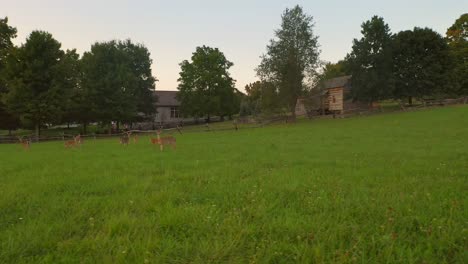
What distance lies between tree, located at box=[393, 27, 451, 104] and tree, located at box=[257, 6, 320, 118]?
45.4ft

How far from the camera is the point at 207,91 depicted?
64125 millimetres

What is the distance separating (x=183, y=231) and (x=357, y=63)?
51.5 metres

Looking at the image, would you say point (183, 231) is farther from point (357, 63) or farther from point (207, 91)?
point (207, 91)

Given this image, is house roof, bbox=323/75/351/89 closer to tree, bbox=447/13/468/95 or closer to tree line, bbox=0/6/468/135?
tree line, bbox=0/6/468/135

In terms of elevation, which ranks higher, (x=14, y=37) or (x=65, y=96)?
(x=14, y=37)

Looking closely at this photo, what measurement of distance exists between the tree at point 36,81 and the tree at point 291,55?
26.1m

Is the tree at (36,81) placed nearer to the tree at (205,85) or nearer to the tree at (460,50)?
the tree at (205,85)

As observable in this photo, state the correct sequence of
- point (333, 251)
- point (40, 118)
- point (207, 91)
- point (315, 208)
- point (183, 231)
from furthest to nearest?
point (207, 91) < point (40, 118) < point (315, 208) < point (183, 231) < point (333, 251)

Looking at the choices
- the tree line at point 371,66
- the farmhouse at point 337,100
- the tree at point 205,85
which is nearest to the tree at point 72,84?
the tree at point 205,85

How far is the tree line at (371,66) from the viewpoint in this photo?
1864 inches

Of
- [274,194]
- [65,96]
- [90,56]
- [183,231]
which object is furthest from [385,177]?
[90,56]

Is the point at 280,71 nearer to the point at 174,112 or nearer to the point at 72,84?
the point at 72,84

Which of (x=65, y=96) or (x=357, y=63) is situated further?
(x=357, y=63)

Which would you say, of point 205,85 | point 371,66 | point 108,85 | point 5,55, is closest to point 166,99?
point 205,85
